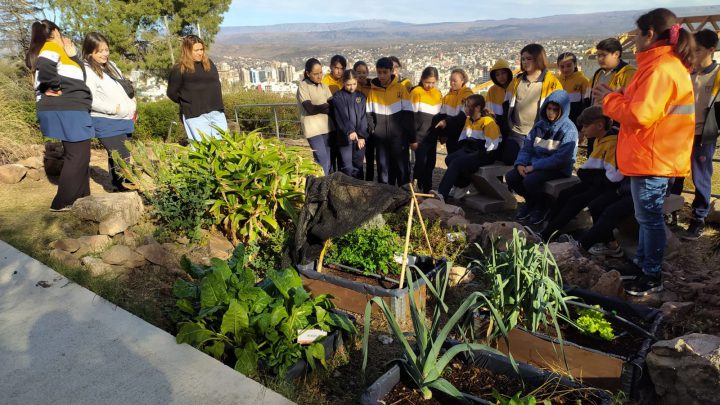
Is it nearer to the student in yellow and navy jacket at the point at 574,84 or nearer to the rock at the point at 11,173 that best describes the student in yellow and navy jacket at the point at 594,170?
the student in yellow and navy jacket at the point at 574,84

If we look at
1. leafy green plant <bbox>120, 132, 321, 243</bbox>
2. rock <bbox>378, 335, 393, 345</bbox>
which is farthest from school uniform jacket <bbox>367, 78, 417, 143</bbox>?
rock <bbox>378, 335, 393, 345</bbox>

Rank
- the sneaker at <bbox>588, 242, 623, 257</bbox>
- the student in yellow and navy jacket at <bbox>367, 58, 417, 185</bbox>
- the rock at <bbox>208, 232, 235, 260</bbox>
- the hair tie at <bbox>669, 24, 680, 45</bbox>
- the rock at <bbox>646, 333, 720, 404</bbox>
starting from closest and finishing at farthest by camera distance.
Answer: the rock at <bbox>646, 333, 720, 404</bbox> < the hair tie at <bbox>669, 24, 680, 45</bbox> < the rock at <bbox>208, 232, 235, 260</bbox> < the sneaker at <bbox>588, 242, 623, 257</bbox> < the student in yellow and navy jacket at <bbox>367, 58, 417, 185</bbox>

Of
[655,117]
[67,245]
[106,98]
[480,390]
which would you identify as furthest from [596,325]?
[106,98]

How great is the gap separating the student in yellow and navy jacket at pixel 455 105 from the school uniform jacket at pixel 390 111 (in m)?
0.50

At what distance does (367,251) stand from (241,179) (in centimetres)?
145

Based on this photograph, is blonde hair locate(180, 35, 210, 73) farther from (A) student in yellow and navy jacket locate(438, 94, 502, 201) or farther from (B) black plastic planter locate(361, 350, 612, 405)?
(B) black plastic planter locate(361, 350, 612, 405)

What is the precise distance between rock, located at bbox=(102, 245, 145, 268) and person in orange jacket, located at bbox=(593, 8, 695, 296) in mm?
3811

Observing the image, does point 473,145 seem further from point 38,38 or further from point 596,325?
point 38,38

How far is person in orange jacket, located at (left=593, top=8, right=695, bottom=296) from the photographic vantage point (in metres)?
3.25

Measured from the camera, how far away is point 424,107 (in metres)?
6.77

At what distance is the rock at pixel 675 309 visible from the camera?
3.30 metres

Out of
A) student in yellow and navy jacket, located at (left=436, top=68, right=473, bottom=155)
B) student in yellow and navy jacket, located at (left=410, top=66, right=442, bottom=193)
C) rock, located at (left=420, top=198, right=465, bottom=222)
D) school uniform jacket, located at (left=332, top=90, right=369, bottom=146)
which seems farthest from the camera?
student in yellow and navy jacket, located at (left=436, top=68, right=473, bottom=155)

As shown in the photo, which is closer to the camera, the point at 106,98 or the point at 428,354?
the point at 428,354

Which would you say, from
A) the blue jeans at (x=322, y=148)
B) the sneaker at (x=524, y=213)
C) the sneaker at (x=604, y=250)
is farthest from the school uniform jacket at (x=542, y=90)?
the blue jeans at (x=322, y=148)
